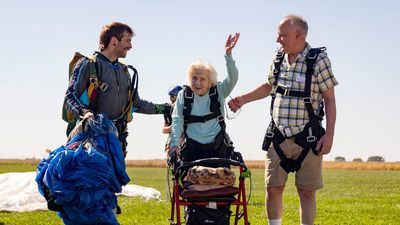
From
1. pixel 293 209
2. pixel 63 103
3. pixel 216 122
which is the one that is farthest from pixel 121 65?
pixel 293 209

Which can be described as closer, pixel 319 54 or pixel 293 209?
pixel 319 54

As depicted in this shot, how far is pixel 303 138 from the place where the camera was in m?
6.18

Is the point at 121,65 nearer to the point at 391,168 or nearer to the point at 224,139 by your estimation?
the point at 224,139

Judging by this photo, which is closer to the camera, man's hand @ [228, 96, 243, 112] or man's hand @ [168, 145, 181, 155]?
man's hand @ [168, 145, 181, 155]

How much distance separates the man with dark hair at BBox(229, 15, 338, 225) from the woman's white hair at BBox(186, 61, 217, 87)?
620mm

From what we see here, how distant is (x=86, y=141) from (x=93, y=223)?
746 millimetres

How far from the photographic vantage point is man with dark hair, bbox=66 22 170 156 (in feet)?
20.4

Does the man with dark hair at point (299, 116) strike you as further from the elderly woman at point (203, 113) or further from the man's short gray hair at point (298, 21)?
the elderly woman at point (203, 113)

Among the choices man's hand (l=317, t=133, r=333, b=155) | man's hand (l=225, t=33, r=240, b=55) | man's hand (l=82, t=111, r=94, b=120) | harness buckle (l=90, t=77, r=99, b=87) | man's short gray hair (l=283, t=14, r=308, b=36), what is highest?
man's short gray hair (l=283, t=14, r=308, b=36)

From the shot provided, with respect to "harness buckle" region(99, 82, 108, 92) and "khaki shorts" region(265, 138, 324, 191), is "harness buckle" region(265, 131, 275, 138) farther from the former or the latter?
"harness buckle" region(99, 82, 108, 92)

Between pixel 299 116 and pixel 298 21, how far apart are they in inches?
35.4

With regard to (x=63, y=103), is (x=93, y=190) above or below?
below

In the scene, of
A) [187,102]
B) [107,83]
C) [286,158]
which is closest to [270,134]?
[286,158]

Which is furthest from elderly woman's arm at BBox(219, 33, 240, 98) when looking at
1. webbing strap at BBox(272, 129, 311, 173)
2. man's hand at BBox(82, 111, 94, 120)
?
man's hand at BBox(82, 111, 94, 120)
